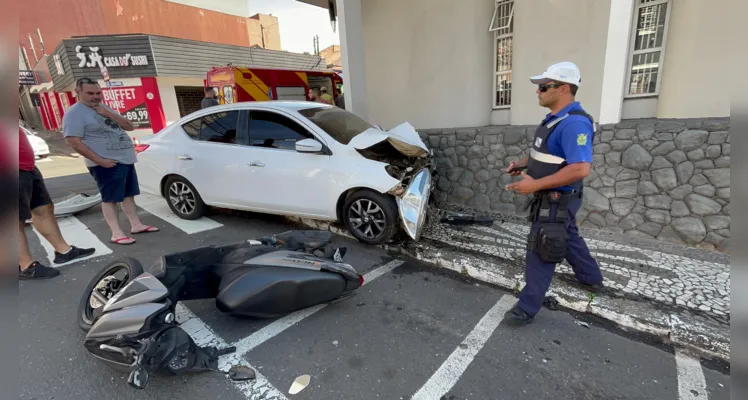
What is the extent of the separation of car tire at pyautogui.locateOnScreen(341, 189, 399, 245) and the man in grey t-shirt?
2.77m

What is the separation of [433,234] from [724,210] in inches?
115

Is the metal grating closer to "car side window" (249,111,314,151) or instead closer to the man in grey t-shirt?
"car side window" (249,111,314,151)

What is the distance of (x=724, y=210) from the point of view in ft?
11.1

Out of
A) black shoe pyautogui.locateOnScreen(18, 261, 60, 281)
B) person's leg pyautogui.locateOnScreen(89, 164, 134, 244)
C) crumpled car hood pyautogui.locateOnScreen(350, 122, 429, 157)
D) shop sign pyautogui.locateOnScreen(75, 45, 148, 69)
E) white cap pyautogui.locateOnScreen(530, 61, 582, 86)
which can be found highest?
shop sign pyautogui.locateOnScreen(75, 45, 148, 69)

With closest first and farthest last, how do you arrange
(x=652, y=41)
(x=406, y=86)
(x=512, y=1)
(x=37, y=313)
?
(x=37, y=313) → (x=652, y=41) → (x=512, y=1) → (x=406, y=86)

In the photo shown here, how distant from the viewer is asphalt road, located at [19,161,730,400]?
2.02 metres

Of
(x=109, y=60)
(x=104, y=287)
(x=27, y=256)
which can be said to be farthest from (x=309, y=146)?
(x=109, y=60)

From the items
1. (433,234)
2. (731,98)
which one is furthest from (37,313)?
(731,98)

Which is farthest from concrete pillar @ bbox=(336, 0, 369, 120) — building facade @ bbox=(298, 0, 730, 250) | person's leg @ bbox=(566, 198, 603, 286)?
person's leg @ bbox=(566, 198, 603, 286)

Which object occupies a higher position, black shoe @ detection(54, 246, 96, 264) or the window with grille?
the window with grille

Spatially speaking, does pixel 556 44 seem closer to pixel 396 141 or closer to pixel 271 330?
pixel 396 141

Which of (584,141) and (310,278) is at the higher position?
(584,141)

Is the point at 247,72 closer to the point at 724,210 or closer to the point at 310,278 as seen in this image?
the point at 310,278

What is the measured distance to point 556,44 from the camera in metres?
4.99
